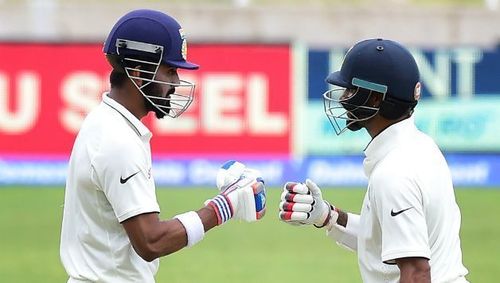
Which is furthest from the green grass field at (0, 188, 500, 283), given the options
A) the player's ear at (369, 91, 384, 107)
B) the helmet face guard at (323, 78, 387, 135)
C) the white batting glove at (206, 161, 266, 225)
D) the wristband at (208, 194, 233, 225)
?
the player's ear at (369, 91, 384, 107)

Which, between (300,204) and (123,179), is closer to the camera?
(123,179)

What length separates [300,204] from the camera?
17.2ft

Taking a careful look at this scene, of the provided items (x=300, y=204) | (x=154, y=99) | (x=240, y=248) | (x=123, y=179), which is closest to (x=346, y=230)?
(x=300, y=204)

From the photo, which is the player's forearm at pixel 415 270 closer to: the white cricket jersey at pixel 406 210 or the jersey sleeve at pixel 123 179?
the white cricket jersey at pixel 406 210

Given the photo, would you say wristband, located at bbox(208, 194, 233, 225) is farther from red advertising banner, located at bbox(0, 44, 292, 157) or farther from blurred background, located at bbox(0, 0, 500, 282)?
red advertising banner, located at bbox(0, 44, 292, 157)

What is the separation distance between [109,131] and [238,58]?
37.9 feet

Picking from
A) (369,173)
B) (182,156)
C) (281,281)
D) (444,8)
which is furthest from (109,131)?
(444,8)

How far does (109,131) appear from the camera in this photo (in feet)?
15.4

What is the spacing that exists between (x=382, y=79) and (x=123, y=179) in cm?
116

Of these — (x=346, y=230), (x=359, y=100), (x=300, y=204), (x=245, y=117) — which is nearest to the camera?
(x=359, y=100)

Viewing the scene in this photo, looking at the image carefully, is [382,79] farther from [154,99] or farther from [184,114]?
[184,114]

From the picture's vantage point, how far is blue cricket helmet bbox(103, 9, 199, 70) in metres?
4.84

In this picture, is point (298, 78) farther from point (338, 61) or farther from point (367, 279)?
point (367, 279)

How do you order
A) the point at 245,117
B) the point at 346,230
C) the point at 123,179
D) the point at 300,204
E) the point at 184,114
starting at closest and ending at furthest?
the point at 123,179 < the point at 300,204 < the point at 346,230 < the point at 184,114 < the point at 245,117
